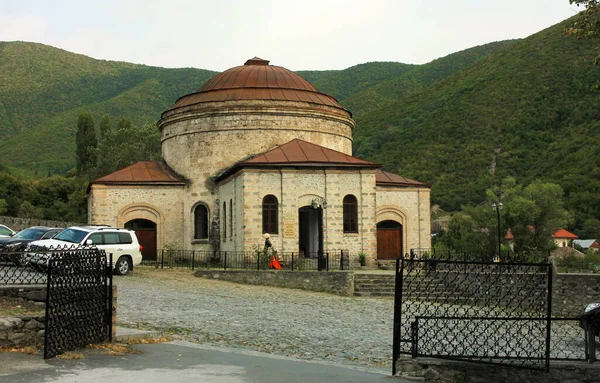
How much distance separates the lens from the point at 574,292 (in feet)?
73.8

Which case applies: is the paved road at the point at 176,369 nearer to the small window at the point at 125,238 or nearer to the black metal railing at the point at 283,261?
the small window at the point at 125,238

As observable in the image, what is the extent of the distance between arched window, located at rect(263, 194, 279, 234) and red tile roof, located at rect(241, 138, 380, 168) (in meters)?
1.57

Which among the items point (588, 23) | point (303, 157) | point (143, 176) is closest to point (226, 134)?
point (143, 176)

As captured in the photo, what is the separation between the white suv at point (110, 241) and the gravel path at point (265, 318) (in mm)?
902

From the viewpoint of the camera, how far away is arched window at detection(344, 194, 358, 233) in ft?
102

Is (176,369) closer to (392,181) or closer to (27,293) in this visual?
(27,293)

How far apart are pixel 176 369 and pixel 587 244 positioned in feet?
212

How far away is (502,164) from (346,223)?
38.8 metres

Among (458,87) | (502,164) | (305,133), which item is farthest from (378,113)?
(305,133)

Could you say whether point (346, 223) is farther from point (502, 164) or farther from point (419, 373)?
point (502, 164)

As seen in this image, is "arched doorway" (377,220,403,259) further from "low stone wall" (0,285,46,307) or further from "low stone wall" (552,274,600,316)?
"low stone wall" (0,285,46,307)

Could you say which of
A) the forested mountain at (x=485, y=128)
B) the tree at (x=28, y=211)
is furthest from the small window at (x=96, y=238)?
the tree at (x=28, y=211)

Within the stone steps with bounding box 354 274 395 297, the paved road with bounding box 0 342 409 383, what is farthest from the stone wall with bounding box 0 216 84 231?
the paved road with bounding box 0 342 409 383

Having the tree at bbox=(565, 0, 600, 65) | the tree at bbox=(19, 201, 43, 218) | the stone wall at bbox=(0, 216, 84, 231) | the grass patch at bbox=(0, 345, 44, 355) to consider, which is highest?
the tree at bbox=(565, 0, 600, 65)
